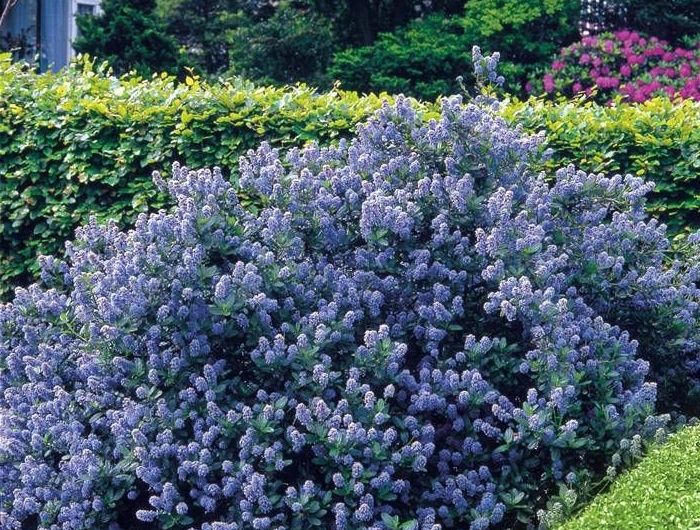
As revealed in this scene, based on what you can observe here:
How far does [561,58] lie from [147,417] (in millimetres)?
9638

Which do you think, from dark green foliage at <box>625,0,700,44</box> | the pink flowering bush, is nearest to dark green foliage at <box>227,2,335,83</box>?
the pink flowering bush

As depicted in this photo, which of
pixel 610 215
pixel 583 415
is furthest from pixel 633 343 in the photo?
pixel 610 215

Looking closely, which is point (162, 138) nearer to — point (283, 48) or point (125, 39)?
point (125, 39)

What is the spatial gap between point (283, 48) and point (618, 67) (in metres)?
4.48

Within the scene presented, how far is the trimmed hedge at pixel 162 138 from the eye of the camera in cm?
573

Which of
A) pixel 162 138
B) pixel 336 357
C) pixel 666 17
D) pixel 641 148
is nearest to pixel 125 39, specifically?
pixel 162 138

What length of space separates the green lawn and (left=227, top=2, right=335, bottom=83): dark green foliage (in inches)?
431

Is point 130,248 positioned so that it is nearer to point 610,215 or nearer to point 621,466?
point 621,466

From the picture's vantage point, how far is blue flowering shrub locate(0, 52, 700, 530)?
354 cm

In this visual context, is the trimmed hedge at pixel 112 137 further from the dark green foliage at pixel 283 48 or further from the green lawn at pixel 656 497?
the dark green foliage at pixel 283 48

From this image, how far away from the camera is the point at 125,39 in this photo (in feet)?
39.5

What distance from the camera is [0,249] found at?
6645 millimetres

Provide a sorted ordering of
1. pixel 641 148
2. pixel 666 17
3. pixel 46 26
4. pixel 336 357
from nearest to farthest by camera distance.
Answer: pixel 336 357, pixel 641 148, pixel 666 17, pixel 46 26

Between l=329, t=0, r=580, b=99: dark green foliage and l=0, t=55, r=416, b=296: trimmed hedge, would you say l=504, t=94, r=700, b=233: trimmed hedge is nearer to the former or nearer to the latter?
l=0, t=55, r=416, b=296: trimmed hedge
